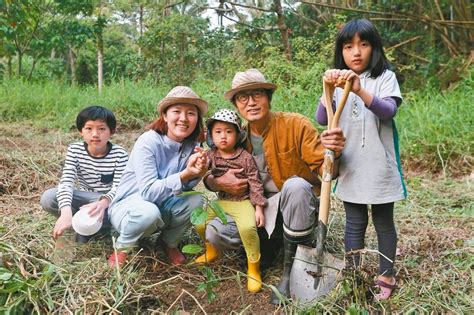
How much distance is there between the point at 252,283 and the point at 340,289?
439mm

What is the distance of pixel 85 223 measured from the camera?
2.14 meters

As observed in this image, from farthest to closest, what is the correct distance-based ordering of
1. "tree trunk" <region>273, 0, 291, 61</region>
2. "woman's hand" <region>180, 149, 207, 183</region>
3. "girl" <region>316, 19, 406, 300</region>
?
"tree trunk" <region>273, 0, 291, 61</region> < "woman's hand" <region>180, 149, 207, 183</region> < "girl" <region>316, 19, 406, 300</region>

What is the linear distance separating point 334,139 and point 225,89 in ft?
16.9

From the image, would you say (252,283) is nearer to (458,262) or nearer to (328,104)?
(328,104)

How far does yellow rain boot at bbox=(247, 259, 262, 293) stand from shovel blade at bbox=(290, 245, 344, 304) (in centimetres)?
16

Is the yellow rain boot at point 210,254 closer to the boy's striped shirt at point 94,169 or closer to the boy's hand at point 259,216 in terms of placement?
the boy's hand at point 259,216

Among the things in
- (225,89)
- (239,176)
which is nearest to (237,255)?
(239,176)

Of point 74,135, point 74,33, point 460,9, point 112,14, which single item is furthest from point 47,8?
point 460,9

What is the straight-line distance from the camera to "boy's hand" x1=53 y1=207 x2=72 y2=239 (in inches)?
83.2

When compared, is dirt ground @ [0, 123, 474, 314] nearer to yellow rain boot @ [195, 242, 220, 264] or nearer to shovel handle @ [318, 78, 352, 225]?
yellow rain boot @ [195, 242, 220, 264]

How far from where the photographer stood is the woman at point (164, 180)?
6.68 feet

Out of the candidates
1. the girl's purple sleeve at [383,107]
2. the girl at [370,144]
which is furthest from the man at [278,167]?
the girl's purple sleeve at [383,107]

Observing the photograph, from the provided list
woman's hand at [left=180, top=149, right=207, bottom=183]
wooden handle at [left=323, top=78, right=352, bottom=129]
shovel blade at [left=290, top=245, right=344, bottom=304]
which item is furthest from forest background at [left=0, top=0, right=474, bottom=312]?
wooden handle at [left=323, top=78, right=352, bottom=129]

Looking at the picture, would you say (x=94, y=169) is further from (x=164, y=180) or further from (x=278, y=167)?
(x=278, y=167)
